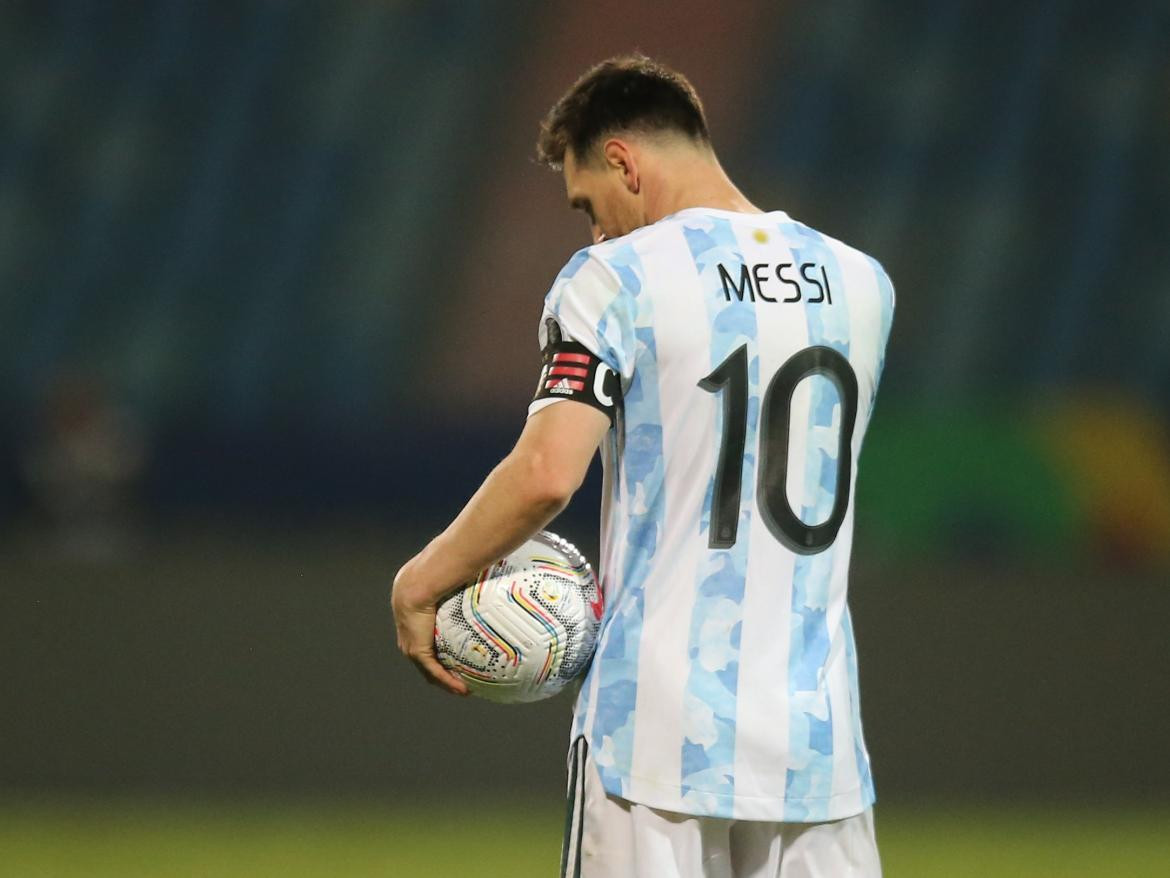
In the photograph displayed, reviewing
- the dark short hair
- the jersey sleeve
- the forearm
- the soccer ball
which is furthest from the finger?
the dark short hair

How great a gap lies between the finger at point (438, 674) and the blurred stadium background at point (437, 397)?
2951 mm

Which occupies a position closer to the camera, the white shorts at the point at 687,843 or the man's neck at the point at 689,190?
the white shorts at the point at 687,843

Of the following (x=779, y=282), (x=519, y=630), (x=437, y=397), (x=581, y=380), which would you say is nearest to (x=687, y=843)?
(x=519, y=630)

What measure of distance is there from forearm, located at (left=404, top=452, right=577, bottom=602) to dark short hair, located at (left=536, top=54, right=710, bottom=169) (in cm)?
55

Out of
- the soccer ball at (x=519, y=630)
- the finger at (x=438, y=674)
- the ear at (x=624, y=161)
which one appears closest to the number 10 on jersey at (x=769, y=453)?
the soccer ball at (x=519, y=630)

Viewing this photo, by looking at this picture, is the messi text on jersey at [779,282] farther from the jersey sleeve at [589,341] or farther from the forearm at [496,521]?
the forearm at [496,521]

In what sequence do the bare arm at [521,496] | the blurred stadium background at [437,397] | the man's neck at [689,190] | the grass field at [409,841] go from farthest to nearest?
the blurred stadium background at [437,397] < the grass field at [409,841] < the man's neck at [689,190] < the bare arm at [521,496]

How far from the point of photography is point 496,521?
2.33 m

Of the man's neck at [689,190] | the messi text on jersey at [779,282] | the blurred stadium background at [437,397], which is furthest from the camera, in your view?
the blurred stadium background at [437,397]

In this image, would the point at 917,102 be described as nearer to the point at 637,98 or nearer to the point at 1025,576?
the point at 1025,576

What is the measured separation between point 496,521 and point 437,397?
7.16 m

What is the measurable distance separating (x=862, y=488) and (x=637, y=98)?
532 cm

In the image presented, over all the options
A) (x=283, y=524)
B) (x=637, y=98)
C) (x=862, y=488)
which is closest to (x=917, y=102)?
(x=862, y=488)

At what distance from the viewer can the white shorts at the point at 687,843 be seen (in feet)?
7.66
